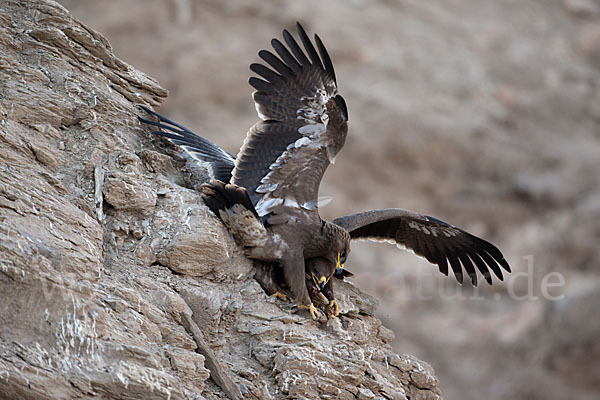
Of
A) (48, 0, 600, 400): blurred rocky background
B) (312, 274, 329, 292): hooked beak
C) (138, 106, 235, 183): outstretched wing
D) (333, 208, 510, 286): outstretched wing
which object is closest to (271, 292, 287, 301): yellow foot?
(312, 274, 329, 292): hooked beak

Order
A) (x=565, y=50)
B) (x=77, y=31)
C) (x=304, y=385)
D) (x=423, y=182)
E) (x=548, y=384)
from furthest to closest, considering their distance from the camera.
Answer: (x=565, y=50)
(x=423, y=182)
(x=548, y=384)
(x=77, y=31)
(x=304, y=385)

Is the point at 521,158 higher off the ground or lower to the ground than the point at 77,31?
higher

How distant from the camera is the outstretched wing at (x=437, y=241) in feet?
20.7

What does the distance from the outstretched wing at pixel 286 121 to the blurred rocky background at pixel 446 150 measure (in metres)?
9.14

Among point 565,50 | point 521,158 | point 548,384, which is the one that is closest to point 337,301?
point 548,384

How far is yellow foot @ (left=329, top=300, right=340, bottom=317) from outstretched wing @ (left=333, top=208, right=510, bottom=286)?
1255mm

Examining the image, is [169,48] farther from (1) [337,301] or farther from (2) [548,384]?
(1) [337,301]

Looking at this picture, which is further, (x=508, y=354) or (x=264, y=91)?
(x=508, y=354)

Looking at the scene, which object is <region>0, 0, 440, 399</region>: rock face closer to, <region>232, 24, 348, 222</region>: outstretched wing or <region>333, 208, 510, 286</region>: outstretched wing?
<region>232, 24, 348, 222</region>: outstretched wing

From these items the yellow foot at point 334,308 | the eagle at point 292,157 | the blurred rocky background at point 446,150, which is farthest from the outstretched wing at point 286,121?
the blurred rocky background at point 446,150

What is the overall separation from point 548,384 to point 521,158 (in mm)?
5203

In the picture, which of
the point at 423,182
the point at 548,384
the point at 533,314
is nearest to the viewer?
the point at 548,384

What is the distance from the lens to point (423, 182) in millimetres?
15672

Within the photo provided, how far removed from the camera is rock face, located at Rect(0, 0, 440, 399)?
331 centimetres
